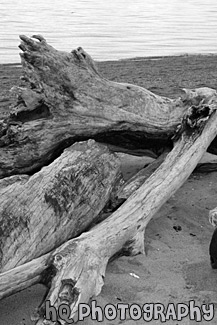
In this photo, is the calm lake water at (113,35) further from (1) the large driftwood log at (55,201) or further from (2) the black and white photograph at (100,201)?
(1) the large driftwood log at (55,201)

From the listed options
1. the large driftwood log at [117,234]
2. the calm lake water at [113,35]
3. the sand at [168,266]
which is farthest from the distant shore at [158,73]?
the large driftwood log at [117,234]

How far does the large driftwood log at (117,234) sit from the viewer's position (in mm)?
3578

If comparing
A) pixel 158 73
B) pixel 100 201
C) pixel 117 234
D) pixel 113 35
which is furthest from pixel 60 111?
pixel 113 35

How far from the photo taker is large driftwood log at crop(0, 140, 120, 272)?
4.12m

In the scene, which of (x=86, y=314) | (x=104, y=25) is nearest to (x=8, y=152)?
(x=86, y=314)

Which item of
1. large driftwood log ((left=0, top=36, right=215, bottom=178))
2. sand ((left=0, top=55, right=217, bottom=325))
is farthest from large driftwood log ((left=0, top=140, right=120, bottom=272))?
sand ((left=0, top=55, right=217, bottom=325))

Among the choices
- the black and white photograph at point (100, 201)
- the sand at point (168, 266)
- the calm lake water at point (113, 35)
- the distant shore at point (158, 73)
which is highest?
the black and white photograph at point (100, 201)

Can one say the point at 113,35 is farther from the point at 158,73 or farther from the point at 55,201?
the point at 55,201

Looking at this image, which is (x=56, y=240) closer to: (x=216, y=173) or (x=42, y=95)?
(x=42, y=95)

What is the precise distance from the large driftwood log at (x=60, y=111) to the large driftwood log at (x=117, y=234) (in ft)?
1.39

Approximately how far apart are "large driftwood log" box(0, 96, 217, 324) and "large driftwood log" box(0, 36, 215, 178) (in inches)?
16.7

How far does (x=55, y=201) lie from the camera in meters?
4.46

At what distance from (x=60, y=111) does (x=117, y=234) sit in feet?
4.38

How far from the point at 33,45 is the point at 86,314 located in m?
2.41
